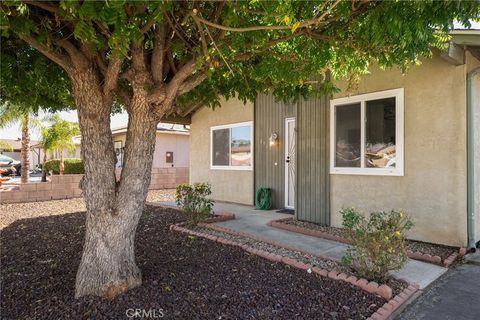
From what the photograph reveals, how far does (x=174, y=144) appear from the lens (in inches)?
675

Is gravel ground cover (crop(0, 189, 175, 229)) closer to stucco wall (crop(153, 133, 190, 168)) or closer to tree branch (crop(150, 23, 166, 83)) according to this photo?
tree branch (crop(150, 23, 166, 83))

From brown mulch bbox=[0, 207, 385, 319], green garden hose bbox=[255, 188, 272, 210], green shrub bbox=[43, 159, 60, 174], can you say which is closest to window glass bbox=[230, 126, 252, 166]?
green garden hose bbox=[255, 188, 272, 210]

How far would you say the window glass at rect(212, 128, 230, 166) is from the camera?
31.4ft

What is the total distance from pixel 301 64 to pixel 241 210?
512 centimetres

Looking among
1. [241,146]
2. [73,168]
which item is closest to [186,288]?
[241,146]

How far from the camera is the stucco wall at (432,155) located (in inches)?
181

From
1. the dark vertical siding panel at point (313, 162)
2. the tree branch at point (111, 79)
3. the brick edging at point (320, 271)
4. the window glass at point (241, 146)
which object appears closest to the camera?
the tree branch at point (111, 79)

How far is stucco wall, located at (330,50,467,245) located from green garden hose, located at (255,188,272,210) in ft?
10.4

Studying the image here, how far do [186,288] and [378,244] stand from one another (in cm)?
215

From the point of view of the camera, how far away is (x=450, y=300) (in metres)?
3.33

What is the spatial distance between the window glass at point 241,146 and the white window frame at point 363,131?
329cm

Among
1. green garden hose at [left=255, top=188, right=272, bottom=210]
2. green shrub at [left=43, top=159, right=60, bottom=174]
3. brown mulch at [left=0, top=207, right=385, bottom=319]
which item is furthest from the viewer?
green shrub at [left=43, top=159, right=60, bottom=174]

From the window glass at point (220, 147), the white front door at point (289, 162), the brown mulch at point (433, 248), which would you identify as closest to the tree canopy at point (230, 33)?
the brown mulch at point (433, 248)

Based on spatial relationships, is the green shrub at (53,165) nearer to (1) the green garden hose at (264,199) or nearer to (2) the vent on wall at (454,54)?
(1) the green garden hose at (264,199)
